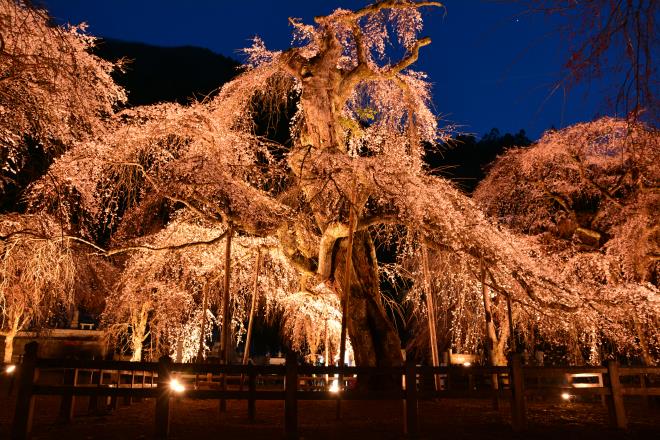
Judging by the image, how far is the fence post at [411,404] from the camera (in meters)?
6.30

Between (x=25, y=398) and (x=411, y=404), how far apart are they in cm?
467

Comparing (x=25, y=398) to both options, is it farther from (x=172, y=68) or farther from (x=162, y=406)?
(x=172, y=68)

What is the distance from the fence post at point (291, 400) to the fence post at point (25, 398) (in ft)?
9.86

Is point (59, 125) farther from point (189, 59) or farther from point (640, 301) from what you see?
point (189, 59)

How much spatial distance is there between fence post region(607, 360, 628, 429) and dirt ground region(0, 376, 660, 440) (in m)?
0.20

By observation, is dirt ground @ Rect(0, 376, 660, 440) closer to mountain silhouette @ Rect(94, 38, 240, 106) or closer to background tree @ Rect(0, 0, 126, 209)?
background tree @ Rect(0, 0, 126, 209)

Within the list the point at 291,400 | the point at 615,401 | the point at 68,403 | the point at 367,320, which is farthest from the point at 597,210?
the point at 68,403

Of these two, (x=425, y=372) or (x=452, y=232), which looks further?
(x=452, y=232)

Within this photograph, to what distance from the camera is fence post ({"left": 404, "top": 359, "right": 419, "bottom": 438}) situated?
6.30 metres

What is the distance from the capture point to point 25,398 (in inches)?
232

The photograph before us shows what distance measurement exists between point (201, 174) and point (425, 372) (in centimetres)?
558

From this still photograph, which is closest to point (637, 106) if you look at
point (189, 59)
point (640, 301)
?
point (640, 301)

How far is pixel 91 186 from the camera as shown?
9875mm

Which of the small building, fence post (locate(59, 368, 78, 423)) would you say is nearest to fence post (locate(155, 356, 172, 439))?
fence post (locate(59, 368, 78, 423))
